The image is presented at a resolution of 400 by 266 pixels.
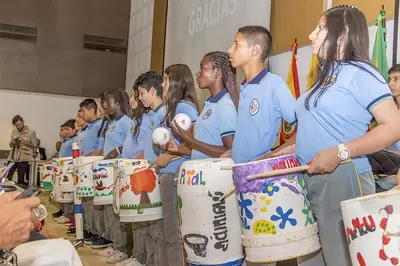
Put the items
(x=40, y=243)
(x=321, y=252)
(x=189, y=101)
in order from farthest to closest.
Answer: (x=189, y=101) → (x=321, y=252) → (x=40, y=243)

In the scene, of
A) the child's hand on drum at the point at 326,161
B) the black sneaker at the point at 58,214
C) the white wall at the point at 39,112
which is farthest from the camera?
the white wall at the point at 39,112

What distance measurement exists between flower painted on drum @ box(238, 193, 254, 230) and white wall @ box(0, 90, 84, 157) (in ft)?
26.8

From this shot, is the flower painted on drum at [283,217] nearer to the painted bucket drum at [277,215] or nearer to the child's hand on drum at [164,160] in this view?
the painted bucket drum at [277,215]

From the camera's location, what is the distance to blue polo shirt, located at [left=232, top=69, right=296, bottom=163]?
206 centimetres

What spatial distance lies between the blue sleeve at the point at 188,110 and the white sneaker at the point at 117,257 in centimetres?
135

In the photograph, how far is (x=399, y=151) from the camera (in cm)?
212

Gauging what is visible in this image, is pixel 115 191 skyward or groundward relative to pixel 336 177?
groundward

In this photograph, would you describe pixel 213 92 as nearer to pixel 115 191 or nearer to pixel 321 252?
pixel 115 191

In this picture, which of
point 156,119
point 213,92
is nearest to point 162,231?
point 156,119

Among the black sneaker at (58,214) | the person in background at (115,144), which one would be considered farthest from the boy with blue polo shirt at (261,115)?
the black sneaker at (58,214)

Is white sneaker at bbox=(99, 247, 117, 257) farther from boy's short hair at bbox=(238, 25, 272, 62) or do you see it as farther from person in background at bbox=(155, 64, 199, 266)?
boy's short hair at bbox=(238, 25, 272, 62)

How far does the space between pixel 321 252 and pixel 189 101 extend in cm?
141

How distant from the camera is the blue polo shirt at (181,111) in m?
2.77

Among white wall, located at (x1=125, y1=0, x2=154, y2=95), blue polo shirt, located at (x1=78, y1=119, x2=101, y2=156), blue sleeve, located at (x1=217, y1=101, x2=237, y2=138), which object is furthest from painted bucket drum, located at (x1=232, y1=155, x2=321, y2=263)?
white wall, located at (x1=125, y1=0, x2=154, y2=95)
